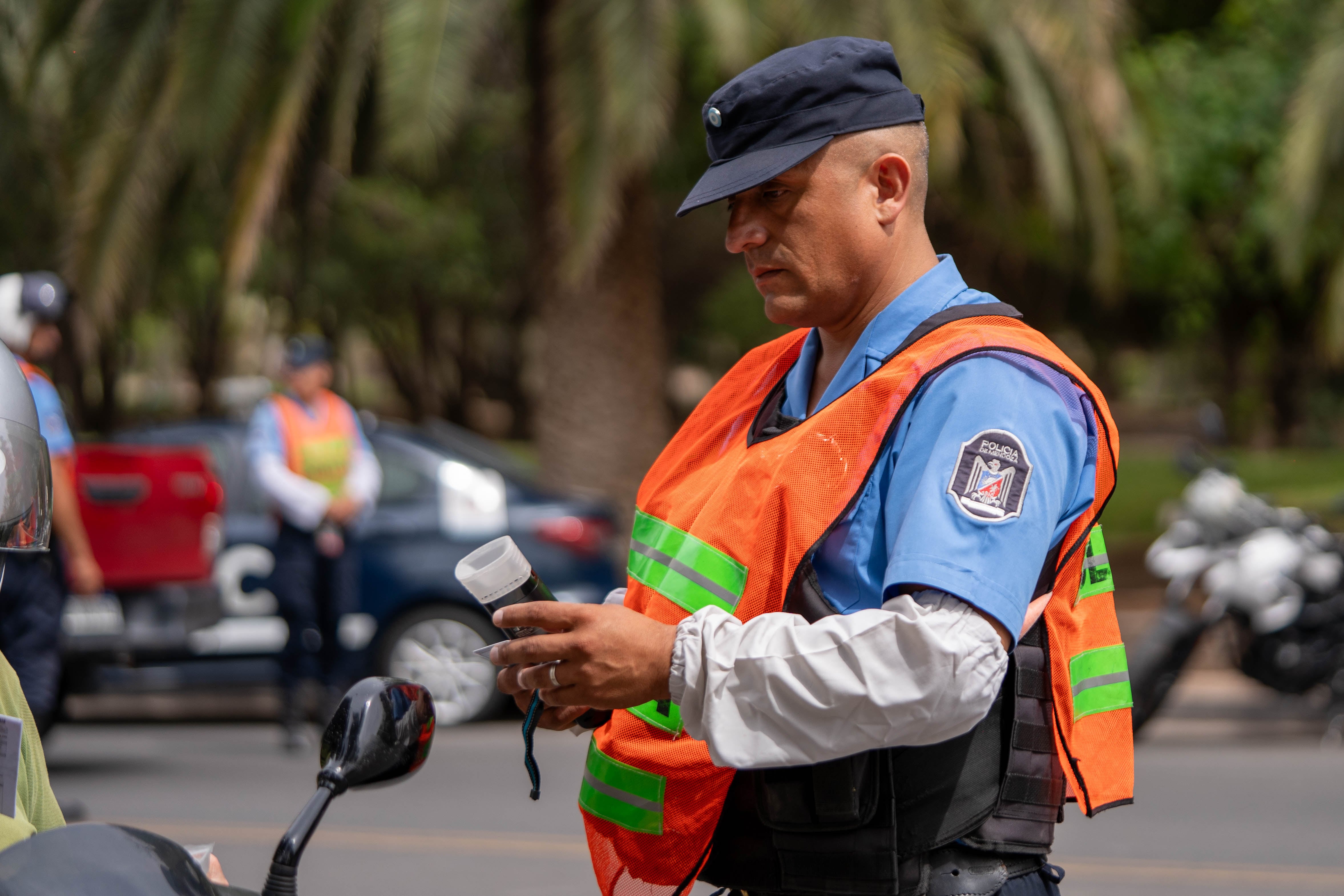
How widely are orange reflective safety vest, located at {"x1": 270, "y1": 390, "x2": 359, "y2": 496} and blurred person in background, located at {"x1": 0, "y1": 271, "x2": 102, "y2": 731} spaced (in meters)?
1.54

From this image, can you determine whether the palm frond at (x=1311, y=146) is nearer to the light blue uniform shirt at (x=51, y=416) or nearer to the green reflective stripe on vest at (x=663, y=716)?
the light blue uniform shirt at (x=51, y=416)

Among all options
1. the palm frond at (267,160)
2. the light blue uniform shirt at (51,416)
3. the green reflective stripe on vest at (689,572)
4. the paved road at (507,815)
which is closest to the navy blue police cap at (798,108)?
the green reflective stripe on vest at (689,572)

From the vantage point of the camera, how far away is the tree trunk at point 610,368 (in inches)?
438

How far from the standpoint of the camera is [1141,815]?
6.54m

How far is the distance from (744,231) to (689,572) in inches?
17.0

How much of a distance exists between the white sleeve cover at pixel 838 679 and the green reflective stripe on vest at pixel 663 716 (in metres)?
0.19

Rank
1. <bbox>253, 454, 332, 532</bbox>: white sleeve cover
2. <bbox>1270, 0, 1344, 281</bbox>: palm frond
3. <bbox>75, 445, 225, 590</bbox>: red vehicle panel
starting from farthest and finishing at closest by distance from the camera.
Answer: <bbox>1270, 0, 1344, 281</bbox>: palm frond → <bbox>253, 454, 332, 532</bbox>: white sleeve cover → <bbox>75, 445, 225, 590</bbox>: red vehicle panel

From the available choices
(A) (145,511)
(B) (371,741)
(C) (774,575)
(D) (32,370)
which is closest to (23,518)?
(B) (371,741)

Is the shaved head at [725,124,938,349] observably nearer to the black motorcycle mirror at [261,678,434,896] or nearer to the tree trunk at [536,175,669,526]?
the black motorcycle mirror at [261,678,434,896]

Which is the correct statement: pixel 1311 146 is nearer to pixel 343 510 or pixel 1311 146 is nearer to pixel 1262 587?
pixel 1262 587

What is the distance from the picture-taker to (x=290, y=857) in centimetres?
183

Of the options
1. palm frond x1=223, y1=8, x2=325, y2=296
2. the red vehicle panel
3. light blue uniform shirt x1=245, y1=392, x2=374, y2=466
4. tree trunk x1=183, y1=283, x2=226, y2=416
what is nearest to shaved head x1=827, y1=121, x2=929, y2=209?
the red vehicle panel

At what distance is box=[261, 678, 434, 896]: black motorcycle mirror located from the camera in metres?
1.95

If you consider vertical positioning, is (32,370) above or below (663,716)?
below
